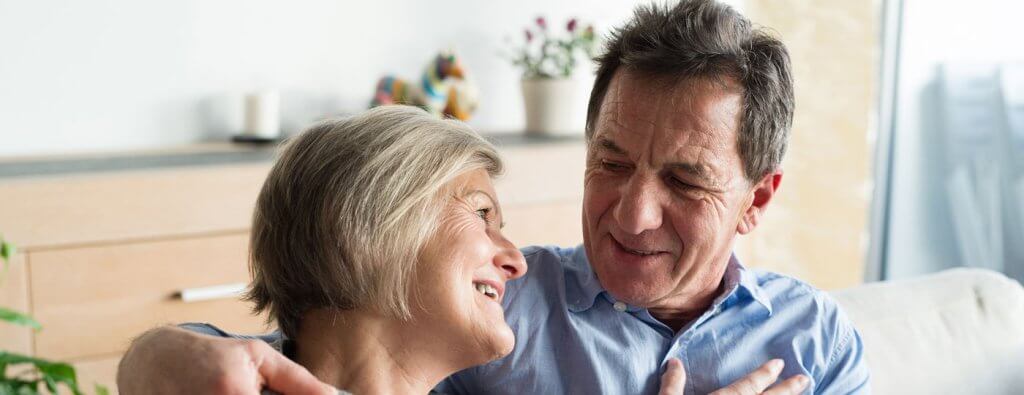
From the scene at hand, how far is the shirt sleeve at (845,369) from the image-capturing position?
1.68 metres

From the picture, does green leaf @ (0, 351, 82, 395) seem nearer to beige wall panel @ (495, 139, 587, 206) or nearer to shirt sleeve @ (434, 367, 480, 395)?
shirt sleeve @ (434, 367, 480, 395)

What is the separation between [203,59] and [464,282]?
226 cm

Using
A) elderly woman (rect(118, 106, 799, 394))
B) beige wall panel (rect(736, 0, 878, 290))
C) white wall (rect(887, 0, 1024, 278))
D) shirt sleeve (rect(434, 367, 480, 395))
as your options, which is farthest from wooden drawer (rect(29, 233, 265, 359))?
white wall (rect(887, 0, 1024, 278))

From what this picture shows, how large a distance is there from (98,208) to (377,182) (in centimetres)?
165

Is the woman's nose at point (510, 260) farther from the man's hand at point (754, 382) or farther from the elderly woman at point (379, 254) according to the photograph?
the man's hand at point (754, 382)

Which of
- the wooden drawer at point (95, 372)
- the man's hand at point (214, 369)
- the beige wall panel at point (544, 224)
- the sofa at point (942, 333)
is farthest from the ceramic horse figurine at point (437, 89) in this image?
the man's hand at point (214, 369)

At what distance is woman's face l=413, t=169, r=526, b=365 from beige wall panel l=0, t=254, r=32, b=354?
1.65 m

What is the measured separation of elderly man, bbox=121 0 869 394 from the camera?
1.60 meters

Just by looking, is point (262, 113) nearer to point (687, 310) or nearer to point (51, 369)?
point (687, 310)

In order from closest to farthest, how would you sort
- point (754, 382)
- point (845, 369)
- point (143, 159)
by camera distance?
point (754, 382)
point (845, 369)
point (143, 159)

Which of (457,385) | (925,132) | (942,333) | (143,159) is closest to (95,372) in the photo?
(143,159)

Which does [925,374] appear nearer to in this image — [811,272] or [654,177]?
[654,177]

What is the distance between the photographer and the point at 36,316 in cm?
268

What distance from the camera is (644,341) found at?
5.43 feet
